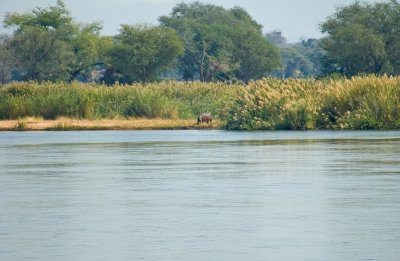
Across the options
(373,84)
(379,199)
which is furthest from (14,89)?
(379,199)

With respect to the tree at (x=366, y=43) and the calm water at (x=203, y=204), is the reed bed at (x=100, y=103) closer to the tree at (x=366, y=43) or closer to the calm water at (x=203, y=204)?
the calm water at (x=203, y=204)

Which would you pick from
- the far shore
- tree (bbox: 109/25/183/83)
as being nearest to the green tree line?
tree (bbox: 109/25/183/83)

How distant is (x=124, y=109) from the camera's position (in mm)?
52812

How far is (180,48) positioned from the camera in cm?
9500

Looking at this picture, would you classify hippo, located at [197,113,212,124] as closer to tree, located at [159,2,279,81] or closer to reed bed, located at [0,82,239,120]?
reed bed, located at [0,82,239,120]

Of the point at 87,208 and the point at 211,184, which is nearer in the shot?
the point at 87,208

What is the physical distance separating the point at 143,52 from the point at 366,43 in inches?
762

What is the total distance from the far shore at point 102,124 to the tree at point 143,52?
38.3 m

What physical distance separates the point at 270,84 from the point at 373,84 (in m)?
4.83

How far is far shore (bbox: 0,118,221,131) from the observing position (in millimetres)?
48656

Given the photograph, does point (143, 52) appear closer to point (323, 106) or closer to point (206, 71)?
point (206, 71)

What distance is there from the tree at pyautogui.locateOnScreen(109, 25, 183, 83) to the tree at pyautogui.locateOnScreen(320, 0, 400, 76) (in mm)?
13527

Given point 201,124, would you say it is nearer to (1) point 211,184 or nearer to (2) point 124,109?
(2) point 124,109

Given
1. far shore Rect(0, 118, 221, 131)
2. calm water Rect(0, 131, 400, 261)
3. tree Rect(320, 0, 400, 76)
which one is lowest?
calm water Rect(0, 131, 400, 261)
